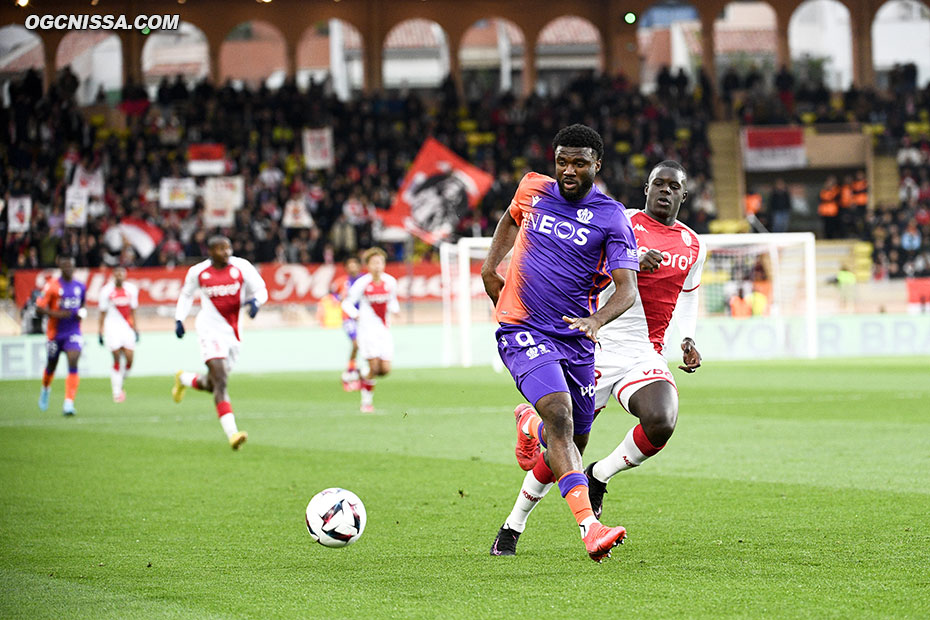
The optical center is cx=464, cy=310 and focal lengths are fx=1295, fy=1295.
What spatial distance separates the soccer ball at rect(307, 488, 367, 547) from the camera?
680 centimetres

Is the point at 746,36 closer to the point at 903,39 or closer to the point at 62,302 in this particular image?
the point at 903,39

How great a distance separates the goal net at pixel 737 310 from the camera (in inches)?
1046

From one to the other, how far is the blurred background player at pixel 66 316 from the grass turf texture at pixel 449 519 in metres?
1.08

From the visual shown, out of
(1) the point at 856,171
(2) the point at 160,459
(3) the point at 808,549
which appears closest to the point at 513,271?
(3) the point at 808,549

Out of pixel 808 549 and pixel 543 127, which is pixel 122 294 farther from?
pixel 543 127

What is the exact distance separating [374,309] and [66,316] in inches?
164

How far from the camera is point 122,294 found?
20.5m

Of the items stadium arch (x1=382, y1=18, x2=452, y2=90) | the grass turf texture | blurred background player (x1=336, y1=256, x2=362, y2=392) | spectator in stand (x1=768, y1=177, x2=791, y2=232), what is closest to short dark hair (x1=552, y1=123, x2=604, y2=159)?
the grass turf texture

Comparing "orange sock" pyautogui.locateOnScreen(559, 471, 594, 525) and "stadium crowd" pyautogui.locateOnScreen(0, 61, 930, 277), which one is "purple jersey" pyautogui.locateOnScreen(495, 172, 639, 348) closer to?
"orange sock" pyautogui.locateOnScreen(559, 471, 594, 525)

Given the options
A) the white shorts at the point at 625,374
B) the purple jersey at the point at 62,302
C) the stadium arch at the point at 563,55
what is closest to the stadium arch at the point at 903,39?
the stadium arch at the point at 563,55

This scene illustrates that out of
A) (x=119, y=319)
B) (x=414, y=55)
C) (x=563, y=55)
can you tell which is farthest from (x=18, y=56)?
(x=563, y=55)

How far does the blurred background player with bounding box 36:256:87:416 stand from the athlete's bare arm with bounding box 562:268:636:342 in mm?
12575

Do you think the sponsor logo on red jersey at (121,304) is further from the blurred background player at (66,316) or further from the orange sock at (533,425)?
A: the orange sock at (533,425)

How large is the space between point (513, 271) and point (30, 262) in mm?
24768
